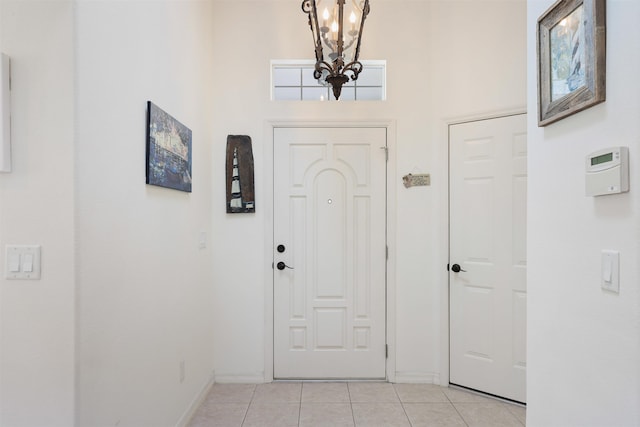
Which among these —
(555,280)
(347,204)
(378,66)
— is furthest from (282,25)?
(555,280)

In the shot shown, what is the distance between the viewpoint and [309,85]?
3002 mm

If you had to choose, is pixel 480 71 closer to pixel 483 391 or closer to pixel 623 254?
pixel 623 254

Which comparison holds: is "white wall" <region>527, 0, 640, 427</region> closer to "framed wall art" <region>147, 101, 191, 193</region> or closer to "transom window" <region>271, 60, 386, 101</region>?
"transom window" <region>271, 60, 386, 101</region>

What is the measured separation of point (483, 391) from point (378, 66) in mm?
2682

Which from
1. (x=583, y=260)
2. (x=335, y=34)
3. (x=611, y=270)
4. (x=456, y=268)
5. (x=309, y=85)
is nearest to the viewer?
(x=611, y=270)

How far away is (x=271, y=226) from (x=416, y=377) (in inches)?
66.8

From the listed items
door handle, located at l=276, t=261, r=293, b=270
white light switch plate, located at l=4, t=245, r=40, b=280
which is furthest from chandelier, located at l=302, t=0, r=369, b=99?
door handle, located at l=276, t=261, r=293, b=270

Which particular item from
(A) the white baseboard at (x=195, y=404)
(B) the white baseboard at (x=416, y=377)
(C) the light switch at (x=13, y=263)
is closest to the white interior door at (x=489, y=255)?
(B) the white baseboard at (x=416, y=377)

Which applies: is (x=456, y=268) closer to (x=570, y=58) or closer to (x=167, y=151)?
(x=570, y=58)

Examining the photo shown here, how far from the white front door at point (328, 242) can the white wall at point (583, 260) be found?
4.97ft

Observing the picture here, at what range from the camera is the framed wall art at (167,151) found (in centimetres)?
180

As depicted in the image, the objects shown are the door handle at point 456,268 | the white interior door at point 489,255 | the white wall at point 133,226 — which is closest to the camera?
the white wall at point 133,226

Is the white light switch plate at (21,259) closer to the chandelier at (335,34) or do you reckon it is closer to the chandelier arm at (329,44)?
the chandelier at (335,34)

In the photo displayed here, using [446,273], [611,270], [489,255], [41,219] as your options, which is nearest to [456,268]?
[446,273]
